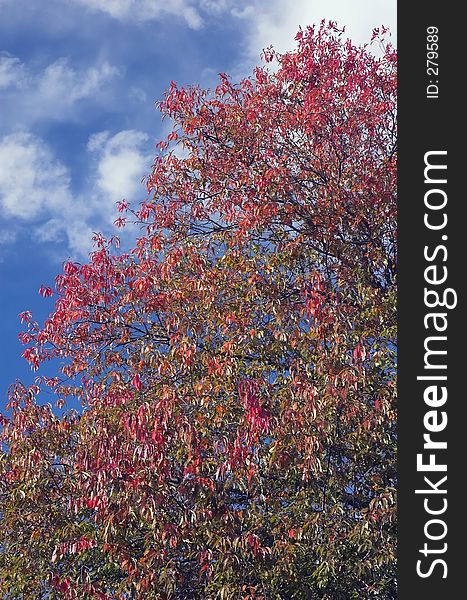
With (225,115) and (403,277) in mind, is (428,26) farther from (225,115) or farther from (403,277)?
(225,115)

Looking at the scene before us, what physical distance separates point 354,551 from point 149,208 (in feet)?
15.0

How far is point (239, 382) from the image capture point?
786 centimetres

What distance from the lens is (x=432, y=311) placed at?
6504mm

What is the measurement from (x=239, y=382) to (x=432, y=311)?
6.87 ft

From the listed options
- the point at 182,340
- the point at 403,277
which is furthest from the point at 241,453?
the point at 403,277

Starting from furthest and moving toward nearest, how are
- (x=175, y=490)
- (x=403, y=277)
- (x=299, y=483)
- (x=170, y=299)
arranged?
(x=170, y=299) < (x=299, y=483) < (x=175, y=490) < (x=403, y=277)

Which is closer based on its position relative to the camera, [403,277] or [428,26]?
[403,277]

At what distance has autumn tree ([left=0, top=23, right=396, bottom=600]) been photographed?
25.2 ft

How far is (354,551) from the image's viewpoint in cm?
800

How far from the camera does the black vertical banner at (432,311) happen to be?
20.4ft

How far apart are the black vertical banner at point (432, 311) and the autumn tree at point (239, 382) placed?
1204 mm

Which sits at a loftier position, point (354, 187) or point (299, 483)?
point (354, 187)

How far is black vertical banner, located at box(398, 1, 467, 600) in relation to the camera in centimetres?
621

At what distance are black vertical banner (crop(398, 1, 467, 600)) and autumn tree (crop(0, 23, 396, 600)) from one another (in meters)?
1.20
